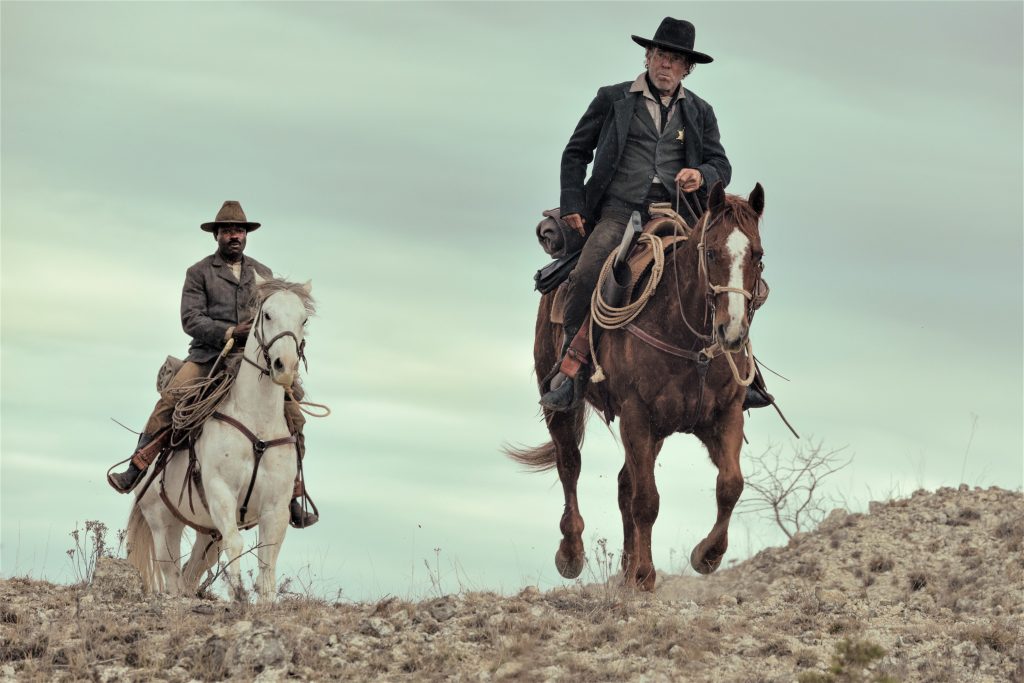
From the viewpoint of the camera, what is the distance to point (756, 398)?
1327cm

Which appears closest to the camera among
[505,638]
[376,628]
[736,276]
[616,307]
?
[505,638]

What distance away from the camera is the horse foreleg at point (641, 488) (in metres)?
12.4

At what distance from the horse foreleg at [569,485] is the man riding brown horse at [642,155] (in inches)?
44.0

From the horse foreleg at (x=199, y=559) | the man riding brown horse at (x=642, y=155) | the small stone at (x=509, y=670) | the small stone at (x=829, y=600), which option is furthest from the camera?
the horse foreleg at (x=199, y=559)

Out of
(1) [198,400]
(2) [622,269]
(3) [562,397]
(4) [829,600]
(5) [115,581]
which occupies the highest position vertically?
(2) [622,269]

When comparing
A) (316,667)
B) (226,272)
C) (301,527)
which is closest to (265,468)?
(301,527)

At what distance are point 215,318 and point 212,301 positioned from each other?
15cm

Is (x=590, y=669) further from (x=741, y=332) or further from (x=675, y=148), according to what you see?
(x=675, y=148)

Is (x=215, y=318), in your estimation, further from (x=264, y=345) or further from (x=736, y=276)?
(x=736, y=276)

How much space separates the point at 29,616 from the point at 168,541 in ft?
10.1

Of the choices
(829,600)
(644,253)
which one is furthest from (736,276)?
(829,600)

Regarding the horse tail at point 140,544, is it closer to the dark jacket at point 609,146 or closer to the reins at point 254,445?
the reins at point 254,445

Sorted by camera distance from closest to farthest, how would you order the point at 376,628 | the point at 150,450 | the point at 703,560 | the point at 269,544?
the point at 376,628, the point at 703,560, the point at 269,544, the point at 150,450

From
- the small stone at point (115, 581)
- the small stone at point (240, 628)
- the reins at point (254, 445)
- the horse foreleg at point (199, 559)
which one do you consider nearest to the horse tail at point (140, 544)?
the small stone at point (115, 581)
